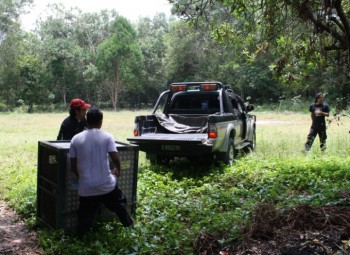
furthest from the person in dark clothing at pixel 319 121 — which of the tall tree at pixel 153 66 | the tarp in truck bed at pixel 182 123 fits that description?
the tall tree at pixel 153 66

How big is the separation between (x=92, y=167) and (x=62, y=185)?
522 mm

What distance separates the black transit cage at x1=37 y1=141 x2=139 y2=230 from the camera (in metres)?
4.70

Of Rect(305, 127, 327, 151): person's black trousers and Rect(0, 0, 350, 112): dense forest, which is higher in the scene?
Rect(0, 0, 350, 112): dense forest

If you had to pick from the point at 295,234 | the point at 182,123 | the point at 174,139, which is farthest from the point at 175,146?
the point at 295,234

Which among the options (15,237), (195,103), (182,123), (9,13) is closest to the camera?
(15,237)

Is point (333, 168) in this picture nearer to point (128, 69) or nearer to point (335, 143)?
point (335, 143)

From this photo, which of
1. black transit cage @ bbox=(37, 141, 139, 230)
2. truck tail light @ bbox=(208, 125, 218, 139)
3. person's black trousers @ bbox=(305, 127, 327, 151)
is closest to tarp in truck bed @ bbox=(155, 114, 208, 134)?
truck tail light @ bbox=(208, 125, 218, 139)

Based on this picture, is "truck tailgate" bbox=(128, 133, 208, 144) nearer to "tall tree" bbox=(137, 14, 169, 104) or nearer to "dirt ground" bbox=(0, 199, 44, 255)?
"dirt ground" bbox=(0, 199, 44, 255)

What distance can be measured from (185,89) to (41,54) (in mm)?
42382

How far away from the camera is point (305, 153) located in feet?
34.4

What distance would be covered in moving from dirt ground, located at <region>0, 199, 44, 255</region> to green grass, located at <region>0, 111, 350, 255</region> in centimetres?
14

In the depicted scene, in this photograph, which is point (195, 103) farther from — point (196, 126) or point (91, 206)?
point (91, 206)

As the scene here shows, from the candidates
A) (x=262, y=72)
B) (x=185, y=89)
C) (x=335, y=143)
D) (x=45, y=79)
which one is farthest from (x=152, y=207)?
(x=45, y=79)

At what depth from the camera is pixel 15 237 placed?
16.4 feet
